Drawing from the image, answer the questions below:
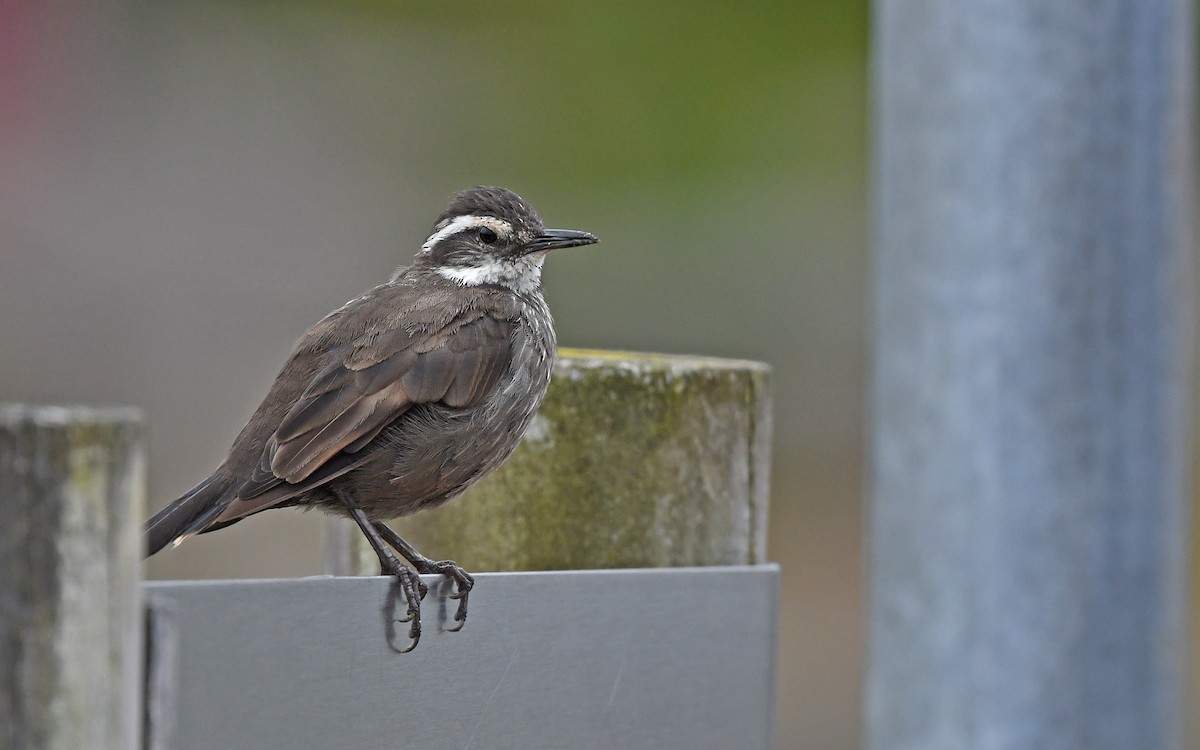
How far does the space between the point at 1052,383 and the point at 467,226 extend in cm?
336

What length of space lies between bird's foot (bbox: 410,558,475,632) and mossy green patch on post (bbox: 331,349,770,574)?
0.42 feet

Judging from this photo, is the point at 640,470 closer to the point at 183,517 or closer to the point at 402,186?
the point at 183,517

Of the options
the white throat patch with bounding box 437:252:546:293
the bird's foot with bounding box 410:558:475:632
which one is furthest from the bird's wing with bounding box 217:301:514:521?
the white throat patch with bounding box 437:252:546:293

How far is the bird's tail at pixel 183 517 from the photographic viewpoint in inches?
135

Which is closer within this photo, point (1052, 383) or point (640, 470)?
point (1052, 383)

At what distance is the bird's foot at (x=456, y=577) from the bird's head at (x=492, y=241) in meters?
1.21

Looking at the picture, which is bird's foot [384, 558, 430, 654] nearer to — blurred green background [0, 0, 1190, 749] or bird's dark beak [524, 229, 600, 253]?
bird's dark beak [524, 229, 600, 253]

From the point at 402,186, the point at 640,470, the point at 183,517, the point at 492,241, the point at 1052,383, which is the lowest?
the point at 183,517

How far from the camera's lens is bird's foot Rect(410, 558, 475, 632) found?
2.33 meters

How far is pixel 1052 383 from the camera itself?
4.80 feet

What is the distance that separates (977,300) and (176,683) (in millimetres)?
1063

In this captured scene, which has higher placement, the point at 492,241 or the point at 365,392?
the point at 492,241

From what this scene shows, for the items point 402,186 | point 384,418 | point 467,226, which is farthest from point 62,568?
point 402,186

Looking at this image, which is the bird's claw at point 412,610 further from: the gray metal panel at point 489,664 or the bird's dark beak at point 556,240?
the bird's dark beak at point 556,240
